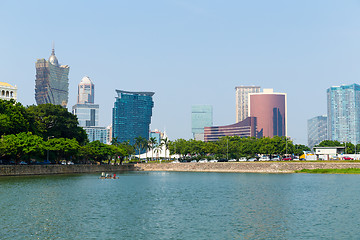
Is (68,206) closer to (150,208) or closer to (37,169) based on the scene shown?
(150,208)

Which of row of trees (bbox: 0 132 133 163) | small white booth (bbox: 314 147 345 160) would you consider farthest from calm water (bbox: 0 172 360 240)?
small white booth (bbox: 314 147 345 160)

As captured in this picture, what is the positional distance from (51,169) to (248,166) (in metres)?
72.4

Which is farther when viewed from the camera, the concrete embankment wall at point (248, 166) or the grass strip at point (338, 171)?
the concrete embankment wall at point (248, 166)

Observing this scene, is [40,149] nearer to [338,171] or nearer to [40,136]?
[40,136]

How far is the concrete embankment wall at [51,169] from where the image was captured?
121 metres

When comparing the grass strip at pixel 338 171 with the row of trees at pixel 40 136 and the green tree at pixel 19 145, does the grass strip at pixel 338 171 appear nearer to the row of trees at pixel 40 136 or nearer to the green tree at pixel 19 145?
the row of trees at pixel 40 136

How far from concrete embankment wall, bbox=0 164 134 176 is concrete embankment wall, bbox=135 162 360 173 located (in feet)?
58.7

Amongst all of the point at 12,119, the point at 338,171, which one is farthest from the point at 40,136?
the point at 338,171

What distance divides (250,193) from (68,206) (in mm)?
34000

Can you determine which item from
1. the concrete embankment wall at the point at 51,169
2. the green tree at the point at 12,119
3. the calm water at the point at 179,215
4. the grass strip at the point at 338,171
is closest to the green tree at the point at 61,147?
the concrete embankment wall at the point at 51,169

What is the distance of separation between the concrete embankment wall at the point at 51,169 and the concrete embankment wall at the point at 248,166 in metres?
17.9

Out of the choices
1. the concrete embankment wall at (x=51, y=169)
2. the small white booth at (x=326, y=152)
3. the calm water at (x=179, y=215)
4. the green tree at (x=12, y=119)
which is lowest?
the calm water at (x=179, y=215)

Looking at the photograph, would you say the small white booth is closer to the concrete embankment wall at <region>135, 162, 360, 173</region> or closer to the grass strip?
the concrete embankment wall at <region>135, 162, 360, 173</region>

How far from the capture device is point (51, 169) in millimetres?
140000
